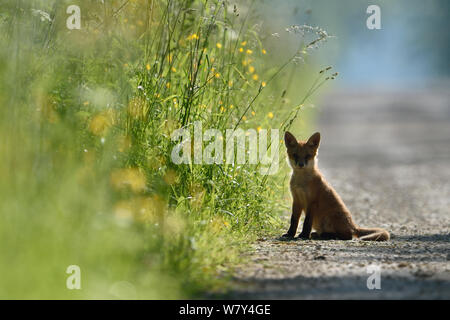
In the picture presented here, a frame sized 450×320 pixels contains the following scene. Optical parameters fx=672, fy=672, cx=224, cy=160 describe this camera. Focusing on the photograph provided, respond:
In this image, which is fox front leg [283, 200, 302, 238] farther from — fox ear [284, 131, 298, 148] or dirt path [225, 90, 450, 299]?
fox ear [284, 131, 298, 148]

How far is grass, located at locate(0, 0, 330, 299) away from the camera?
3.53 meters

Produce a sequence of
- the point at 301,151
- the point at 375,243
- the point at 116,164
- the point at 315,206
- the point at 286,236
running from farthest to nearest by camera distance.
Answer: the point at 301,151 < the point at 315,206 < the point at 286,236 < the point at 375,243 < the point at 116,164

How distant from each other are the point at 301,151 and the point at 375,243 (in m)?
1.09

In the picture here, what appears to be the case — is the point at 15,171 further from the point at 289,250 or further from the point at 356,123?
the point at 356,123

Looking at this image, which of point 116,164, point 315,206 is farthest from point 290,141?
point 116,164

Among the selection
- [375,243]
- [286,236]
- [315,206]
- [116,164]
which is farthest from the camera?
[315,206]

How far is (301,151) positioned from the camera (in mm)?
6098

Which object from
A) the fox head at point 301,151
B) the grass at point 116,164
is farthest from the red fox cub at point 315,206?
the grass at point 116,164

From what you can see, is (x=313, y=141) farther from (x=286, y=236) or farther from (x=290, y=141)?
(x=286, y=236)

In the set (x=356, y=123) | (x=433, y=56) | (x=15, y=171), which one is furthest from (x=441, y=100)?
(x=15, y=171)

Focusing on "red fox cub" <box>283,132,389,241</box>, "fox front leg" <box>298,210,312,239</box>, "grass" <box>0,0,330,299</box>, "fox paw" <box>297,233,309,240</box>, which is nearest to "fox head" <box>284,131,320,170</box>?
"red fox cub" <box>283,132,389,241</box>

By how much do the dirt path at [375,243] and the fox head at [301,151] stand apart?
814mm

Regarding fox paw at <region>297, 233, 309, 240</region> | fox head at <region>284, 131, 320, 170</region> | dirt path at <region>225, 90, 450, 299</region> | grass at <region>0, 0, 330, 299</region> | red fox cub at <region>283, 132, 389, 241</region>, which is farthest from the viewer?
fox head at <region>284, 131, 320, 170</region>

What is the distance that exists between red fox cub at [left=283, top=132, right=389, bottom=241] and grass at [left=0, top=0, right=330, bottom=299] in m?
0.27
